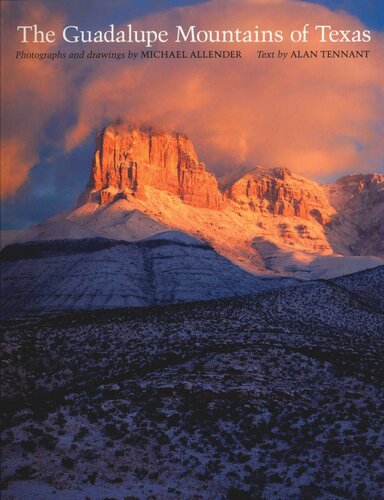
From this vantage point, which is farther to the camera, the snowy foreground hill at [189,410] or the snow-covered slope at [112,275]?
the snow-covered slope at [112,275]

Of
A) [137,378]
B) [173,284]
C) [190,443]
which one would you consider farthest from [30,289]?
[190,443]

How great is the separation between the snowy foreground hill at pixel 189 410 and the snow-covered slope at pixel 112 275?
63.2m

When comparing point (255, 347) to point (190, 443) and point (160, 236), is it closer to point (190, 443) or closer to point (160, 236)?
point (190, 443)

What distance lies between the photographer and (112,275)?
107000mm

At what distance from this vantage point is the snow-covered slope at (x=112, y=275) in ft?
331

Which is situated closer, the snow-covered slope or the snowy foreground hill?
the snowy foreground hill

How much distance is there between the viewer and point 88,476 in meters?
16.2

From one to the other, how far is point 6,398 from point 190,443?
1007cm

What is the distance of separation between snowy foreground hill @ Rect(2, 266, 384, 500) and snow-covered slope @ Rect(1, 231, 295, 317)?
63.2 m

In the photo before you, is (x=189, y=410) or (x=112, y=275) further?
(x=112, y=275)

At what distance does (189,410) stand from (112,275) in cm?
8658

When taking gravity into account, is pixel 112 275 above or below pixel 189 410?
above

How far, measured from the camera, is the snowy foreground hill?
16.6 m

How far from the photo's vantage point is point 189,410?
2198 cm
